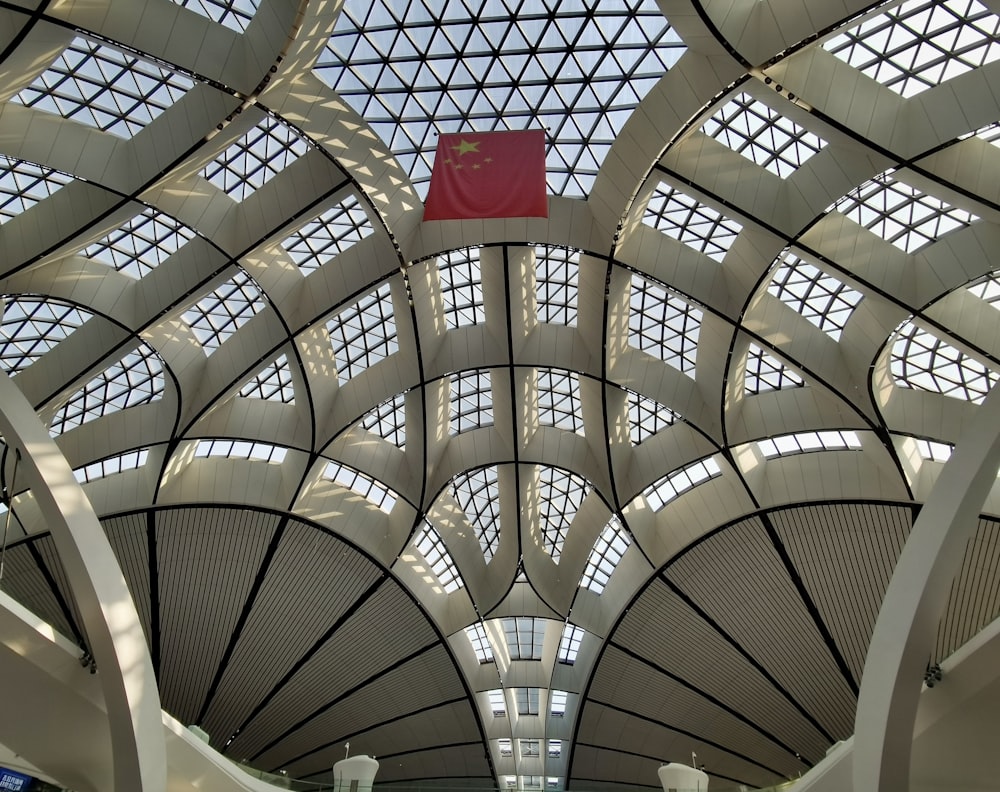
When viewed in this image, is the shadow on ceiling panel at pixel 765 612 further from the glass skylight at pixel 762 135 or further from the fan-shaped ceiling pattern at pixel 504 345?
the glass skylight at pixel 762 135

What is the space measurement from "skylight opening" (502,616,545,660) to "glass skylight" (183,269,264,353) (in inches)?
1005

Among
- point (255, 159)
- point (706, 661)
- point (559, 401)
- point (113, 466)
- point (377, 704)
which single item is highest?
point (255, 159)

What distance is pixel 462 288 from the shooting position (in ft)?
100

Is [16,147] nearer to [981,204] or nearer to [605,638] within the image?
[981,204]

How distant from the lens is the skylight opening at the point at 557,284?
2842cm

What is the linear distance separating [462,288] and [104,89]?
13.7 m

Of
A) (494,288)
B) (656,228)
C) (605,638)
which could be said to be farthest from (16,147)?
(605,638)

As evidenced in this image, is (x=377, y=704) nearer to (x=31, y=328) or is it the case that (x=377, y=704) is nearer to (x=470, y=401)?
(x=470, y=401)

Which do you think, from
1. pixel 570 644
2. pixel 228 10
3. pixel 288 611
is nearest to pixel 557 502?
pixel 570 644

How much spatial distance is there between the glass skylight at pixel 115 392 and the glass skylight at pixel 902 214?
2615 cm

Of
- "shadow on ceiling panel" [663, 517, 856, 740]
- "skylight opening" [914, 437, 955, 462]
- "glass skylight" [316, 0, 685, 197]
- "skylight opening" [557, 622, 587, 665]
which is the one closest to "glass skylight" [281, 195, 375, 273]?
"glass skylight" [316, 0, 685, 197]

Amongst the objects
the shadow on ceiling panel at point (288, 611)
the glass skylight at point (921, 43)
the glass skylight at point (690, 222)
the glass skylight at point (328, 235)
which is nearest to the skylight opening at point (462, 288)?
the glass skylight at point (328, 235)

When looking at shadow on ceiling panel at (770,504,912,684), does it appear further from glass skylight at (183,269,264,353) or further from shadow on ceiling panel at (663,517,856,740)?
glass skylight at (183,269,264,353)

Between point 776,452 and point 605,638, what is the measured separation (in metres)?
13.1
